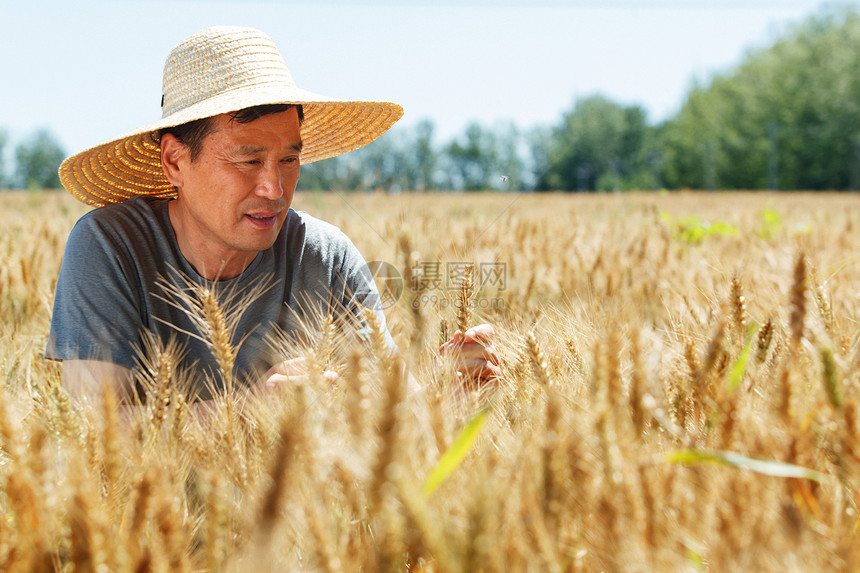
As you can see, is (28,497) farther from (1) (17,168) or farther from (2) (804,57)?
(1) (17,168)

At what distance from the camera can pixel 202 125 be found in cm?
171

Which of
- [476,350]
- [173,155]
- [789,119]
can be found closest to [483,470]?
[476,350]

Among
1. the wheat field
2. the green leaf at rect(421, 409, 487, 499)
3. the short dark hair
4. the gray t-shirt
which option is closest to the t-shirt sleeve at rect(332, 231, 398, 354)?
the gray t-shirt

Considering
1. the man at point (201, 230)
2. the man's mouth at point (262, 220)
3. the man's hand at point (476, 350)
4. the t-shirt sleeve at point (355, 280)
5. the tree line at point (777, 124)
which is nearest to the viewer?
the man's hand at point (476, 350)

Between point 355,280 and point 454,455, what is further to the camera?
point 355,280

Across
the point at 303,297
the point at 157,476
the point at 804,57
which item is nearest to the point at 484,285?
the point at 303,297

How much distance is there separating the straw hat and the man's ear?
7 centimetres

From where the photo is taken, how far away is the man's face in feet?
5.48

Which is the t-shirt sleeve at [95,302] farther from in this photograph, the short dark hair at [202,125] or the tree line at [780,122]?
the tree line at [780,122]

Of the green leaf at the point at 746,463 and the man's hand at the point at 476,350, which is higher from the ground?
the green leaf at the point at 746,463

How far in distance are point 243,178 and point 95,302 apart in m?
0.52

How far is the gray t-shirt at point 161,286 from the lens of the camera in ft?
5.34

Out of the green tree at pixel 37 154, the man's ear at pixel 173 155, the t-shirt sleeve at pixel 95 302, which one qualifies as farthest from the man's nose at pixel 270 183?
the green tree at pixel 37 154

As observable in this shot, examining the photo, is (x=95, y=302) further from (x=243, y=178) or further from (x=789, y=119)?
(x=789, y=119)
